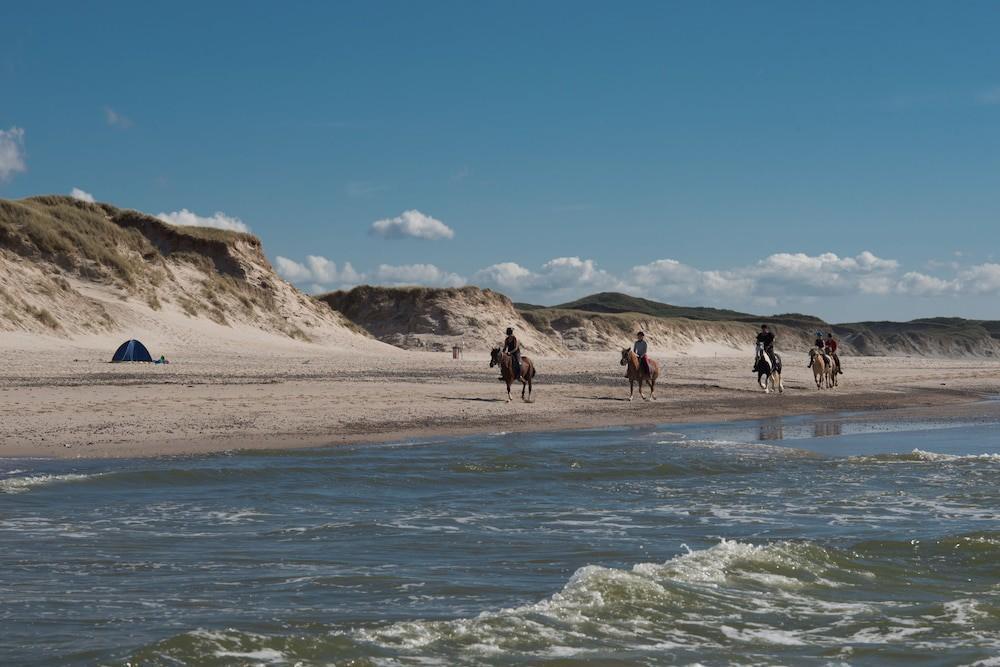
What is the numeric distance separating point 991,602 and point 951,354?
127809 millimetres

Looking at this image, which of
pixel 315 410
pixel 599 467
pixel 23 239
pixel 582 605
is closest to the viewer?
pixel 582 605

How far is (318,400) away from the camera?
22.1m

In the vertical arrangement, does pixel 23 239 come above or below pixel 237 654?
above

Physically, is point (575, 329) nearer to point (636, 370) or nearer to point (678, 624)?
point (636, 370)

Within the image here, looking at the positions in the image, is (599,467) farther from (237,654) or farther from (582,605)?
(237,654)

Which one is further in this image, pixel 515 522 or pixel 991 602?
pixel 515 522

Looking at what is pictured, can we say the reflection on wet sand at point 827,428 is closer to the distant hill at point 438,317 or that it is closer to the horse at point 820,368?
the horse at point 820,368

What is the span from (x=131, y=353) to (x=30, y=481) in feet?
79.6

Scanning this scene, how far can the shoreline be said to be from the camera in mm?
15883

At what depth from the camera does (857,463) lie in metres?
14.5

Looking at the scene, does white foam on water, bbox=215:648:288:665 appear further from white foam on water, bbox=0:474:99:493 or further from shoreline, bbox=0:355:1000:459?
shoreline, bbox=0:355:1000:459

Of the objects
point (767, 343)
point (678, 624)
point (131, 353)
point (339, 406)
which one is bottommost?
point (678, 624)

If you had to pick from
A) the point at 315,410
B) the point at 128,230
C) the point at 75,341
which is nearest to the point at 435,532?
the point at 315,410

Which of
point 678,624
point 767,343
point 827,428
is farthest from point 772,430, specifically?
point 678,624
